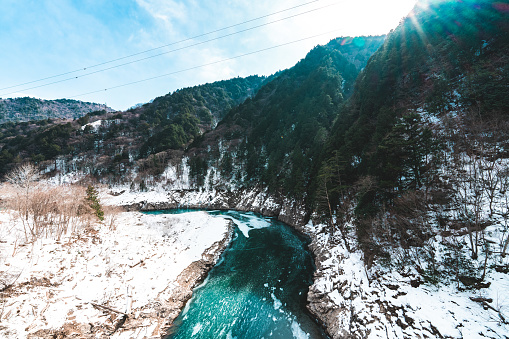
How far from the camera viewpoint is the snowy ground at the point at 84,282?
9219mm

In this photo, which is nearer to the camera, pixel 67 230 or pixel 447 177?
pixel 447 177

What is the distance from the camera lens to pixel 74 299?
10656 mm

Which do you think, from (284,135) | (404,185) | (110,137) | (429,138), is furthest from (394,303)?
(110,137)

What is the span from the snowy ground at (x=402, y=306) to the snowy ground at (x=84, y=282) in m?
11.7

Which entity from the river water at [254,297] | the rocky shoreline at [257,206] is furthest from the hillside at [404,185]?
the river water at [254,297]

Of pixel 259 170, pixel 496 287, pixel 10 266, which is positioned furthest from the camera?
pixel 259 170

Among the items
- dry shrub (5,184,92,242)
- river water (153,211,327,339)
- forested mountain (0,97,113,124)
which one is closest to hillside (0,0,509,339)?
river water (153,211,327,339)

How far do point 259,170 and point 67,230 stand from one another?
137 ft

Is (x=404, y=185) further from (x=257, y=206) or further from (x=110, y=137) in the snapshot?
(x=110, y=137)

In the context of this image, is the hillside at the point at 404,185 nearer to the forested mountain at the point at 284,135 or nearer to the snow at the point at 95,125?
the forested mountain at the point at 284,135

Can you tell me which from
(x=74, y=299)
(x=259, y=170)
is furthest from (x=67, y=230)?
(x=259, y=170)

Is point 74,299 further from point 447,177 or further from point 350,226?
point 447,177

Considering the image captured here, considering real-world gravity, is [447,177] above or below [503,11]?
below

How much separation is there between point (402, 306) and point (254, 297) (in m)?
9.68
